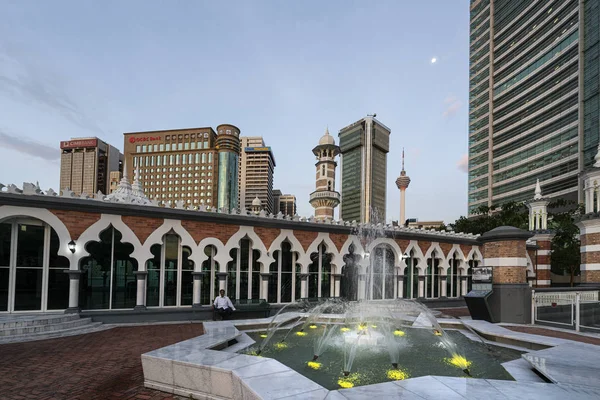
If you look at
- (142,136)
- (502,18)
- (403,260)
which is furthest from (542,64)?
(142,136)

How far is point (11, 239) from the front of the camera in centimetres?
1302

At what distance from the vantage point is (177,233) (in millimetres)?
15242

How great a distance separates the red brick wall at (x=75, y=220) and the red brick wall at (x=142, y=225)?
116 cm

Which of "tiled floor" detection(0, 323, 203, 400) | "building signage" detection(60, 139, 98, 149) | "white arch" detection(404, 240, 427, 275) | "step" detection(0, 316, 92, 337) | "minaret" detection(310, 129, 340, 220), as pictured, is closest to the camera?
"tiled floor" detection(0, 323, 203, 400)

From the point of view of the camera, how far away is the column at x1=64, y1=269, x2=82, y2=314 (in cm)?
1312

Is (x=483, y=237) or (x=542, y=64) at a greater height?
(x=542, y=64)

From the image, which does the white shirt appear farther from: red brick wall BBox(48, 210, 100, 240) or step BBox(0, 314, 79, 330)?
red brick wall BBox(48, 210, 100, 240)

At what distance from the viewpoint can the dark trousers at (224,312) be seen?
518 inches

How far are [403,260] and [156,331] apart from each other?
571 inches

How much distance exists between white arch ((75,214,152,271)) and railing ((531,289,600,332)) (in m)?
14.7

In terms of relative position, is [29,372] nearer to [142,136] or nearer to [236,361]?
[236,361]

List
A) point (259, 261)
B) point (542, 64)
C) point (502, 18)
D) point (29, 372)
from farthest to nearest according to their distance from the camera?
point (502, 18) → point (542, 64) → point (259, 261) → point (29, 372)

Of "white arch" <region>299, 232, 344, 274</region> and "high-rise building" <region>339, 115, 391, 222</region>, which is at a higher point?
"high-rise building" <region>339, 115, 391, 222</region>

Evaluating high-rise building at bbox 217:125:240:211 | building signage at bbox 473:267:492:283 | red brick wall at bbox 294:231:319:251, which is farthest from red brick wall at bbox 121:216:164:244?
high-rise building at bbox 217:125:240:211
